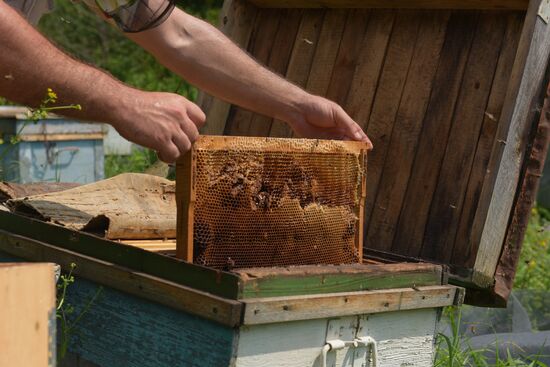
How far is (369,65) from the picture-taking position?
3.31 meters

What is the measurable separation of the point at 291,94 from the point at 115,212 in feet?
2.18

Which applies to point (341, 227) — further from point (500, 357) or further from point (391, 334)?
point (500, 357)

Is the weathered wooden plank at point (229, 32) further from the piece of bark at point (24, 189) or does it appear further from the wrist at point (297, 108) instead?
the wrist at point (297, 108)

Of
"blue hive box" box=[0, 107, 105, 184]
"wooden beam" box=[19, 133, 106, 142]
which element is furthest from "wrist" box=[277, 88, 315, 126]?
"wooden beam" box=[19, 133, 106, 142]

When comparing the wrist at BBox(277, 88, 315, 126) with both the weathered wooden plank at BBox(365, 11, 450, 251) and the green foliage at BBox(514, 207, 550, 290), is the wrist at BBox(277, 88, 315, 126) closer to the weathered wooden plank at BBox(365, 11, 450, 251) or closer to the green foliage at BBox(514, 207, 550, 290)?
the weathered wooden plank at BBox(365, 11, 450, 251)

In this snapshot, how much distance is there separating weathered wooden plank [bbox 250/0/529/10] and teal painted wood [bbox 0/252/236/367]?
163 cm

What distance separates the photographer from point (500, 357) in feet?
10.0

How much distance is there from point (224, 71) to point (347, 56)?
2.28 feet

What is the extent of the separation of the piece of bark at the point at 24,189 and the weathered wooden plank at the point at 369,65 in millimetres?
1080

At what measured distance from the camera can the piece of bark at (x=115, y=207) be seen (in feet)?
7.79

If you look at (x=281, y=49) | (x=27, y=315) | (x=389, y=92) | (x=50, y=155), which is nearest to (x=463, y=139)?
(x=389, y=92)

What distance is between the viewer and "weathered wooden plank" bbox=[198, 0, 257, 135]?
12.1 feet

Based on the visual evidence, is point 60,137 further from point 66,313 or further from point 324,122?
point 66,313

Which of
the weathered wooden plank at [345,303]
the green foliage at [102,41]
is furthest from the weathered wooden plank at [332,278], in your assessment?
the green foliage at [102,41]
